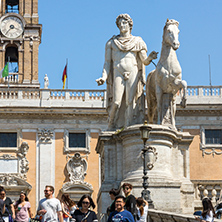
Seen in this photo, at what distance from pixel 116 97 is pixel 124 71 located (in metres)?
0.69

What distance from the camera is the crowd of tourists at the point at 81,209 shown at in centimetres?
1175

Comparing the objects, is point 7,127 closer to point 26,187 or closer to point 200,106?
point 26,187

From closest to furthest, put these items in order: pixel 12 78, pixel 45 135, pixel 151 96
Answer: pixel 151 96 → pixel 45 135 → pixel 12 78

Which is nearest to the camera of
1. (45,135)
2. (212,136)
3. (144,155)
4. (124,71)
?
(144,155)

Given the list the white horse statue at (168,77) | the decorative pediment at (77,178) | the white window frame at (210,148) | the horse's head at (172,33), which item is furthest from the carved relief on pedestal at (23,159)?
the horse's head at (172,33)

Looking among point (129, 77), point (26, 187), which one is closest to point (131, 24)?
point (129, 77)

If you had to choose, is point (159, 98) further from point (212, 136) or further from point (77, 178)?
point (212, 136)

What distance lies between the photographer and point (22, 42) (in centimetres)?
5309

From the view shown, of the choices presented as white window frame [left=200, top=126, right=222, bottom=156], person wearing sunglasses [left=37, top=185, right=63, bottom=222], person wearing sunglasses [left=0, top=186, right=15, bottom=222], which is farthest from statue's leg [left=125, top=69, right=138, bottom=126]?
white window frame [left=200, top=126, right=222, bottom=156]

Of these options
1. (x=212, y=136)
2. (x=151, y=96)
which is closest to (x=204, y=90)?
(x=212, y=136)

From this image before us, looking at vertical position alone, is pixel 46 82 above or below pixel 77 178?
above

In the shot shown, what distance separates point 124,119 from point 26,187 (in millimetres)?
23223

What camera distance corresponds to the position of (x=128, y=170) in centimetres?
1834

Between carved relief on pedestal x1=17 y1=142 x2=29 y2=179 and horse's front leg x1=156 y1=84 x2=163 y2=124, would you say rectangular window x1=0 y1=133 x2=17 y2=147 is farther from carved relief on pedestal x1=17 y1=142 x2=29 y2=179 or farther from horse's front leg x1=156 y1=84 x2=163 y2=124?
horse's front leg x1=156 y1=84 x2=163 y2=124
